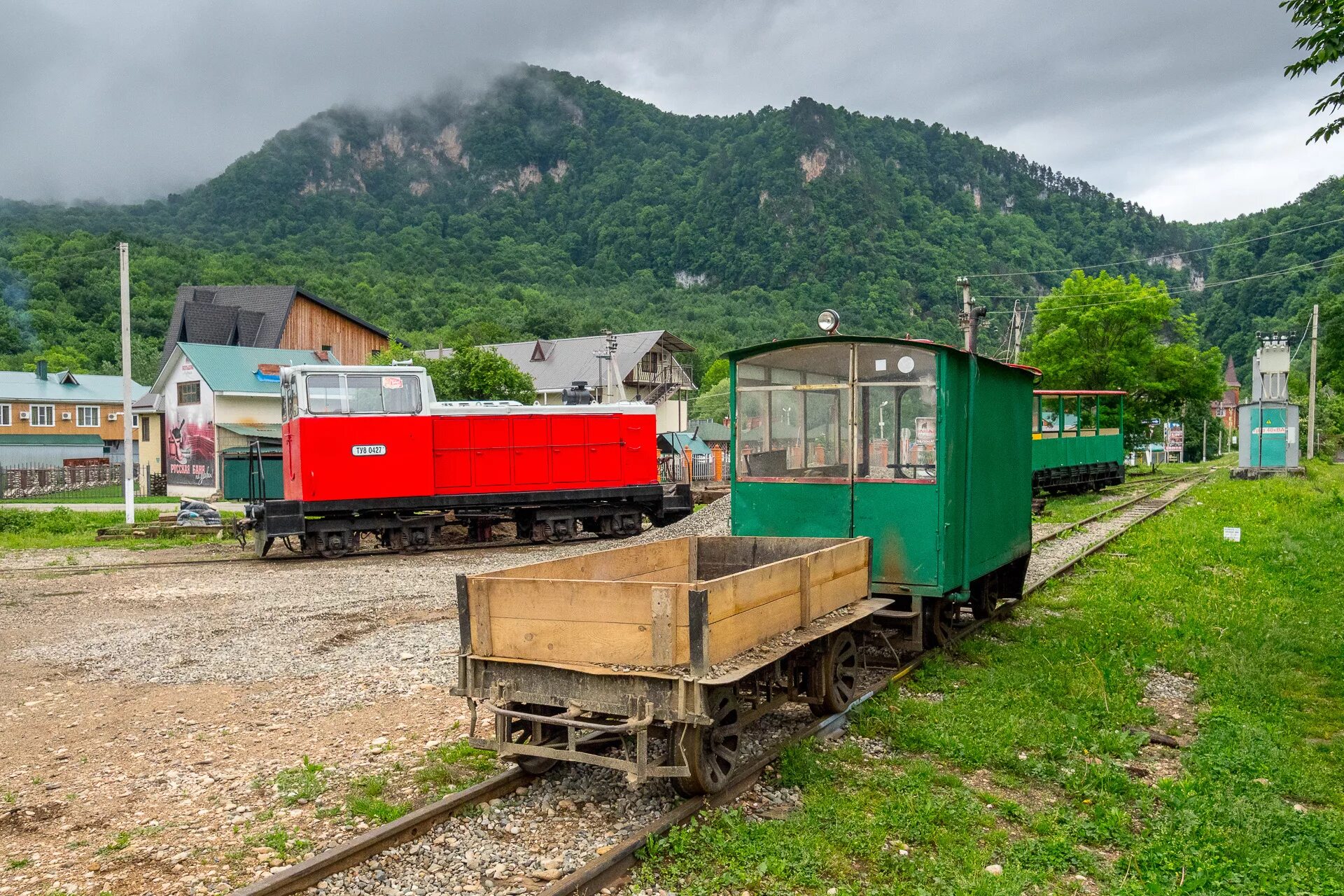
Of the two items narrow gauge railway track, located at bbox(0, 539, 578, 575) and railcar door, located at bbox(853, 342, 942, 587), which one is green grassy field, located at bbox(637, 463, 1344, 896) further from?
narrow gauge railway track, located at bbox(0, 539, 578, 575)

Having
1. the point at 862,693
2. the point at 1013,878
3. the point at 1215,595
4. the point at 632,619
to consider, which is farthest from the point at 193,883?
the point at 1215,595

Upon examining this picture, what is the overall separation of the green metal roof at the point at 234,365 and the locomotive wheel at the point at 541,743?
113 feet

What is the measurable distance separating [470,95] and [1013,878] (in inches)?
Result: 8079

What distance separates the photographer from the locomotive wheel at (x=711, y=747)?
4.96 m

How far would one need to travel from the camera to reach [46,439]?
50.1 m

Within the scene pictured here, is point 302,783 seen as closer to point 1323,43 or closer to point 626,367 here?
point 1323,43

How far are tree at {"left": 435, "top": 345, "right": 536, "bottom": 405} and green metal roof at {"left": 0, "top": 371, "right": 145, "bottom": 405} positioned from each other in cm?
1977

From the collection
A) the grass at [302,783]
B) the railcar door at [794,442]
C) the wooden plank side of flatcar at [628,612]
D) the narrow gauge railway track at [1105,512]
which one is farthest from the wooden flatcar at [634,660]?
the narrow gauge railway track at [1105,512]

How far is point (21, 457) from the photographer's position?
4981 cm

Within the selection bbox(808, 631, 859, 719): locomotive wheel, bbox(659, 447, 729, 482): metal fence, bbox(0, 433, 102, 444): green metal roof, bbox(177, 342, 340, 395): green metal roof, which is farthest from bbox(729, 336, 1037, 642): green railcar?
bbox(0, 433, 102, 444): green metal roof

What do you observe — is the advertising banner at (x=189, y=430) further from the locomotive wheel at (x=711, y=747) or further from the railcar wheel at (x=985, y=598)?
the locomotive wheel at (x=711, y=747)

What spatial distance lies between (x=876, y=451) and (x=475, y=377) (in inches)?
1512

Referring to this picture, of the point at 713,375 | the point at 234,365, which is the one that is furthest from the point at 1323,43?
the point at 713,375

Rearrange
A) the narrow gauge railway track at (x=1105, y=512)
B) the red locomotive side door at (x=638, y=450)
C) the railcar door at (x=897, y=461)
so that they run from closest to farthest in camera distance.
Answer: the railcar door at (x=897, y=461)
the narrow gauge railway track at (x=1105, y=512)
the red locomotive side door at (x=638, y=450)
